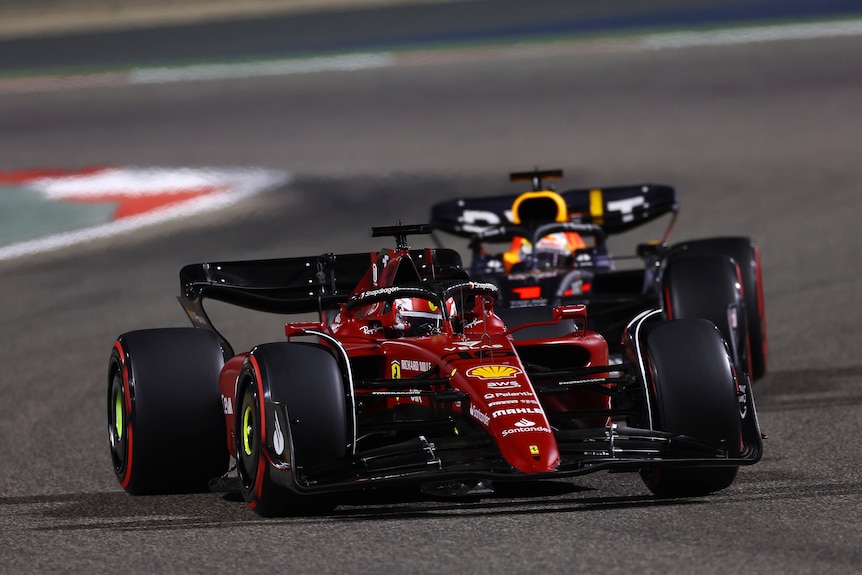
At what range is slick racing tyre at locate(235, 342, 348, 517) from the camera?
24.4 feet

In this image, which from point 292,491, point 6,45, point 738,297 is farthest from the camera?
point 6,45

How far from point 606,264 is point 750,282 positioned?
5.57ft

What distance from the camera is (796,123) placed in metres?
27.7

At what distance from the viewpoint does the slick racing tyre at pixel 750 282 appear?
12.7m

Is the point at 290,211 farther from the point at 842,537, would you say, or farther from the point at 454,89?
the point at 842,537

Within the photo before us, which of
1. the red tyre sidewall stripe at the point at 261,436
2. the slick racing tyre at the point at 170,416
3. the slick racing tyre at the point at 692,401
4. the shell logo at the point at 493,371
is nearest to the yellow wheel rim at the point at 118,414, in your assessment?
the slick racing tyre at the point at 170,416

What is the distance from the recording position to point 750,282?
1282cm

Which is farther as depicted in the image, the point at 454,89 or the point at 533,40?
the point at 533,40

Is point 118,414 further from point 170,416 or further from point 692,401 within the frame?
point 692,401

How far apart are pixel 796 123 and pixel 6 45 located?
17.0 metres

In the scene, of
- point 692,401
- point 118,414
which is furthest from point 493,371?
point 118,414

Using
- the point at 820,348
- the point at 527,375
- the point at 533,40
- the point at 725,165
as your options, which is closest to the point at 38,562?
the point at 527,375

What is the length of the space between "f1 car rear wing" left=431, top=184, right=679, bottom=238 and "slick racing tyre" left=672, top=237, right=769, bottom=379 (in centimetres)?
159

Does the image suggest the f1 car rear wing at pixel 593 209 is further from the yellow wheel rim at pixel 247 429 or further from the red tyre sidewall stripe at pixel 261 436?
the red tyre sidewall stripe at pixel 261 436
